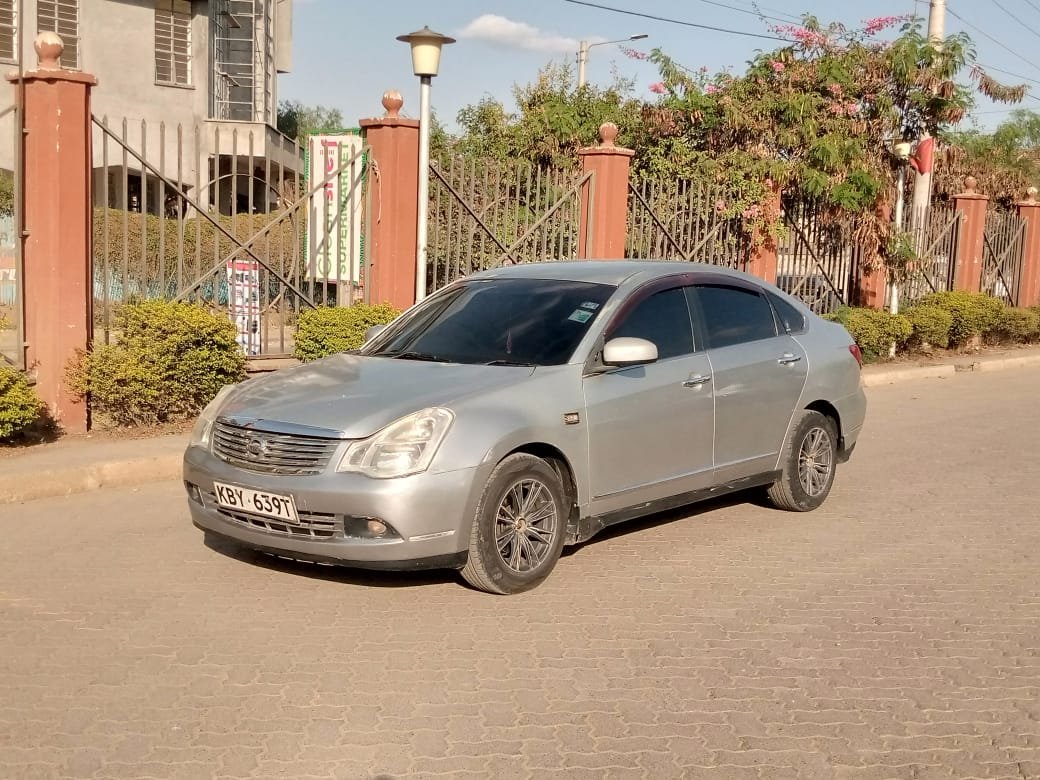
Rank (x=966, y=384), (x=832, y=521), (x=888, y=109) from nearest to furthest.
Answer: (x=832, y=521) → (x=966, y=384) → (x=888, y=109)

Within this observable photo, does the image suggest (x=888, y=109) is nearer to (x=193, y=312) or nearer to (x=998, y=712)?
(x=193, y=312)

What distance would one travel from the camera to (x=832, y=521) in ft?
25.1

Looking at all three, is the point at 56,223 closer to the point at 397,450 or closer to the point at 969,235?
the point at 397,450

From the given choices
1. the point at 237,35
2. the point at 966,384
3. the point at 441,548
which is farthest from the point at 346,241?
the point at 237,35

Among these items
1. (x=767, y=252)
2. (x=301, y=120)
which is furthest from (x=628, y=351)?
(x=301, y=120)

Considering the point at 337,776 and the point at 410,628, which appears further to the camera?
the point at 410,628

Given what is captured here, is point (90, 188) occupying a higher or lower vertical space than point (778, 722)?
higher

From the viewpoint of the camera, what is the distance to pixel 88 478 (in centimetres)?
835

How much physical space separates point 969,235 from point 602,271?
56.6ft

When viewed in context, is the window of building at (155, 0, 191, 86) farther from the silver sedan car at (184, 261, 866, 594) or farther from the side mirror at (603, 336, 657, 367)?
the side mirror at (603, 336, 657, 367)

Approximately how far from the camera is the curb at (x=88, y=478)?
26.1 ft

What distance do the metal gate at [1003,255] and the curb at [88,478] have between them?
735 inches

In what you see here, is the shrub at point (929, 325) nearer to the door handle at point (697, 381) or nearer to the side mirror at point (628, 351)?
the door handle at point (697, 381)

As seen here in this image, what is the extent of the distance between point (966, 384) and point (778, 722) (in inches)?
534
